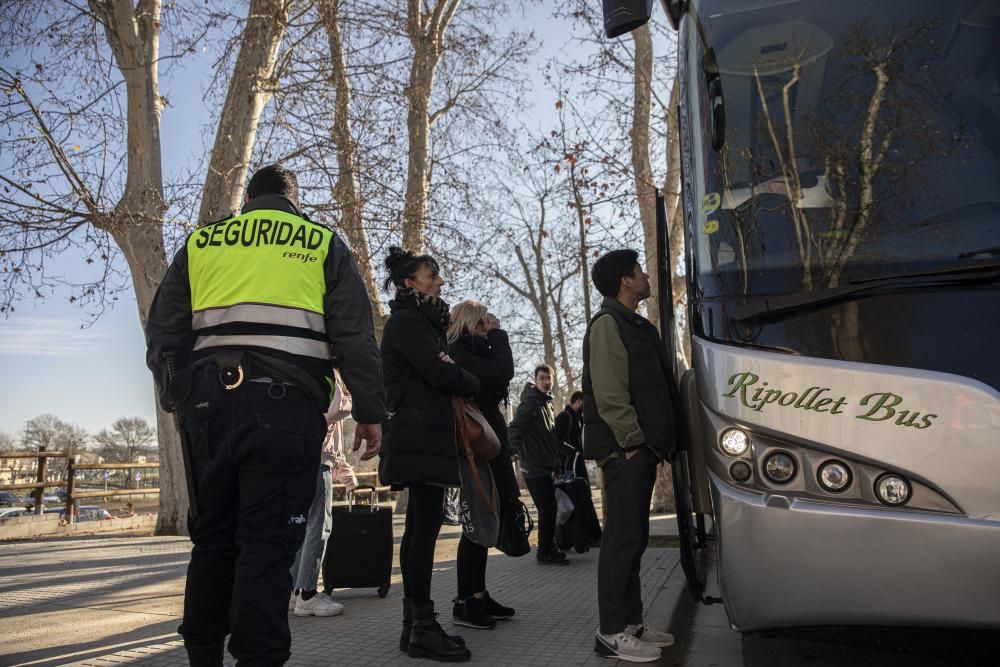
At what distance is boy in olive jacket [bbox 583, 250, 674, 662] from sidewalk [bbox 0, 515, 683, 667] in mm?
223

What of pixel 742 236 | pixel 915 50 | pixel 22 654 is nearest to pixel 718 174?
pixel 742 236

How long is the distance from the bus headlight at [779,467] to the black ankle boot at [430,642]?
1.75 meters

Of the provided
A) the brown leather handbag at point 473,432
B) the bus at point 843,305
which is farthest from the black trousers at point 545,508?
the bus at point 843,305

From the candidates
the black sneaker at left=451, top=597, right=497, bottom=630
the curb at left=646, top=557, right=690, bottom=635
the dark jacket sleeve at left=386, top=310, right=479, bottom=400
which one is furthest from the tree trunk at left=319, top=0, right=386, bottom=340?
the dark jacket sleeve at left=386, top=310, right=479, bottom=400

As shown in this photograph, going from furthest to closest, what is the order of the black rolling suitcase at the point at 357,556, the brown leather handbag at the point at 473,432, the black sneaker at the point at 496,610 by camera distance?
1. the black rolling suitcase at the point at 357,556
2. the black sneaker at the point at 496,610
3. the brown leather handbag at the point at 473,432

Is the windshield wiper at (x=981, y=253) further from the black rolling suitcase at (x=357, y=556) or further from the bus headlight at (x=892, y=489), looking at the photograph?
the black rolling suitcase at (x=357, y=556)

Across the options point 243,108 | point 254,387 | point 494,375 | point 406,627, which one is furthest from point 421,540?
point 243,108

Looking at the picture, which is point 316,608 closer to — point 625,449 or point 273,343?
point 625,449

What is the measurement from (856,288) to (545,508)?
5321mm

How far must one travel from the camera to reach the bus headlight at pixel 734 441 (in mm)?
3252

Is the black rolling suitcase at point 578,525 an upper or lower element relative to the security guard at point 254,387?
lower

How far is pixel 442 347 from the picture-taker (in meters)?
4.68

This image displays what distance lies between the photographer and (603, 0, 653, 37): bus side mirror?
12.8 feet

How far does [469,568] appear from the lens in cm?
489
